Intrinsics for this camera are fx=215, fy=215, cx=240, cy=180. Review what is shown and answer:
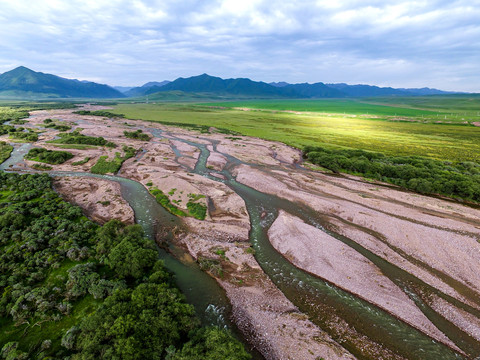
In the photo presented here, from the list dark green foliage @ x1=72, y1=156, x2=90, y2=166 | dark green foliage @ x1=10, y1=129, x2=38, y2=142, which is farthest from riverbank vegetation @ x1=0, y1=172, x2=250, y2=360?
dark green foliage @ x1=10, y1=129, x2=38, y2=142

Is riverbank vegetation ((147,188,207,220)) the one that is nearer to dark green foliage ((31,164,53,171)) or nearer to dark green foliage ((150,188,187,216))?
dark green foliage ((150,188,187,216))

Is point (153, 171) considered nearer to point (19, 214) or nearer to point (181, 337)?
point (19, 214)

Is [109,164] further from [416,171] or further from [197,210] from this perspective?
[416,171]

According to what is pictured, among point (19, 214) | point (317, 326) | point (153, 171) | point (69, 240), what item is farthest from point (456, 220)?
point (19, 214)

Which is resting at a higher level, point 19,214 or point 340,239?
point 19,214

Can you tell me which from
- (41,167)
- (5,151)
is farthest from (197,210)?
(5,151)

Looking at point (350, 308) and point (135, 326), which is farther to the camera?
point (350, 308)
